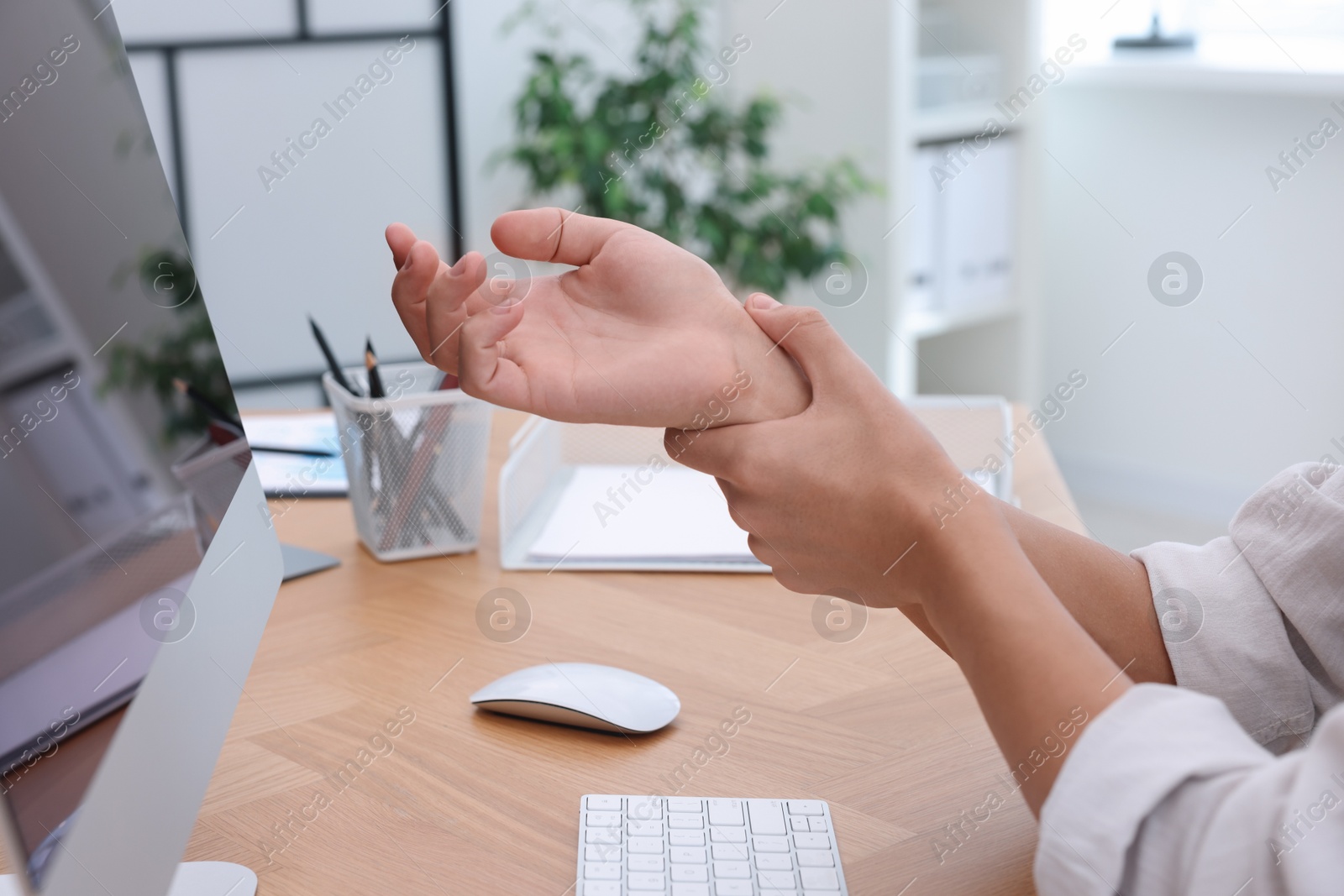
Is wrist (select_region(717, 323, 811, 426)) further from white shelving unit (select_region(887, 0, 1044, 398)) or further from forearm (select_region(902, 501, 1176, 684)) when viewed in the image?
white shelving unit (select_region(887, 0, 1044, 398))

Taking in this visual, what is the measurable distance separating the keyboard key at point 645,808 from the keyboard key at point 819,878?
80 mm

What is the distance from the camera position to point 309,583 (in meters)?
0.89

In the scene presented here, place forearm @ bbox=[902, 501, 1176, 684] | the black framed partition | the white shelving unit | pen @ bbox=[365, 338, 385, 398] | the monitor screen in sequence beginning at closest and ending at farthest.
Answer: the monitor screen
forearm @ bbox=[902, 501, 1176, 684]
pen @ bbox=[365, 338, 385, 398]
the black framed partition
the white shelving unit

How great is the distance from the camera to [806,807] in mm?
573

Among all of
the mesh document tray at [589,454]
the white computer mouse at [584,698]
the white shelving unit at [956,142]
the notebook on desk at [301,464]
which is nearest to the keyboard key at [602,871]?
the white computer mouse at [584,698]

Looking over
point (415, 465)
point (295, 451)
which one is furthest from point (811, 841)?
point (295, 451)

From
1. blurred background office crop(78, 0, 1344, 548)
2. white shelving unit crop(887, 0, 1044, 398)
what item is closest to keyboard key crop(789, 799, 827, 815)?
blurred background office crop(78, 0, 1344, 548)

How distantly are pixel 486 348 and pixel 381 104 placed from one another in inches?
68.3

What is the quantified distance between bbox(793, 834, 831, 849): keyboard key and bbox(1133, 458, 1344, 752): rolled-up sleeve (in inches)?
8.7

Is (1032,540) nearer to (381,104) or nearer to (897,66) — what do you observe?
(897,66)

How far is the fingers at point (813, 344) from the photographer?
0.64 metres

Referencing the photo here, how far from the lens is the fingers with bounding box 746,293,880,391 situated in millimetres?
641

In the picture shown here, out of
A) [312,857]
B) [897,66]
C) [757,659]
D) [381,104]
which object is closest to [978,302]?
[897,66]

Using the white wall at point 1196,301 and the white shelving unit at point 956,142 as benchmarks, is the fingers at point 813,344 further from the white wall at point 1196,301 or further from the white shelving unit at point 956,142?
the white wall at point 1196,301
